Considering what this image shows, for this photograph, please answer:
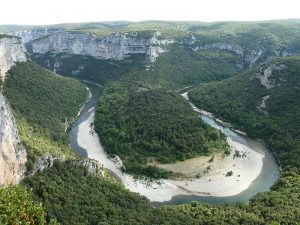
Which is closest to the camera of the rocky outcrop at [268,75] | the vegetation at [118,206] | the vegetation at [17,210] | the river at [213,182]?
the vegetation at [17,210]

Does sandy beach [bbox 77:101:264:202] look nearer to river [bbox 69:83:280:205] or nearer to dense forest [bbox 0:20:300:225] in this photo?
river [bbox 69:83:280:205]

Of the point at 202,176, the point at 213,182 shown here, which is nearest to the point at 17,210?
the point at 213,182

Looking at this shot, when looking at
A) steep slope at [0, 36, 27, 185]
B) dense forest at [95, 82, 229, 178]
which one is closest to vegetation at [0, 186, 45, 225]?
steep slope at [0, 36, 27, 185]

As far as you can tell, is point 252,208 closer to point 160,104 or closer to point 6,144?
point 6,144

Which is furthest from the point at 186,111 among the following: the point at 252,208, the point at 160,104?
the point at 252,208

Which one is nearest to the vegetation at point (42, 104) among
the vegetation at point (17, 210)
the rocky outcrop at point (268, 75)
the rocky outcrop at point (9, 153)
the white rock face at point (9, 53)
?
the white rock face at point (9, 53)

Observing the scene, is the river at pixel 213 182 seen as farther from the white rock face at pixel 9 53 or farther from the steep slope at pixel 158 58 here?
the steep slope at pixel 158 58
